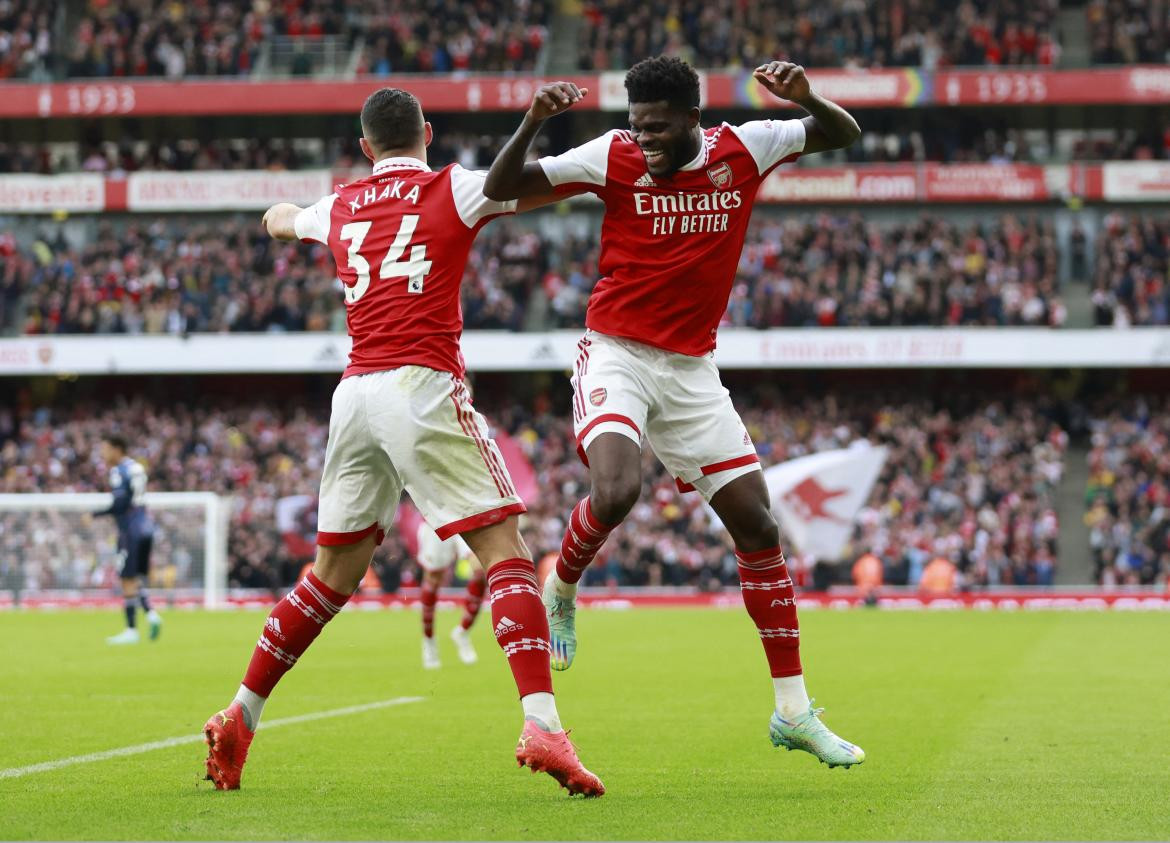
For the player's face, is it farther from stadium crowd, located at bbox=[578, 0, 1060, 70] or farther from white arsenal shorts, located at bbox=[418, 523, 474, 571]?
stadium crowd, located at bbox=[578, 0, 1060, 70]

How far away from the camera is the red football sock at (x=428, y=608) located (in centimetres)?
1517

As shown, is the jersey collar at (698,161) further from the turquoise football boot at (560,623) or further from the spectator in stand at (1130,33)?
the spectator in stand at (1130,33)

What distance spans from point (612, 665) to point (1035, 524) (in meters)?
18.4

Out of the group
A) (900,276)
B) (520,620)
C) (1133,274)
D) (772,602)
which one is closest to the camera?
(520,620)

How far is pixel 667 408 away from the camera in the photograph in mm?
7344

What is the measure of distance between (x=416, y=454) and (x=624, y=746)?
274 cm

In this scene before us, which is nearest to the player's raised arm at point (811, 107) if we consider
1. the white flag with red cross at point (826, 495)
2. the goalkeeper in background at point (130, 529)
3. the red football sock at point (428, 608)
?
the red football sock at point (428, 608)

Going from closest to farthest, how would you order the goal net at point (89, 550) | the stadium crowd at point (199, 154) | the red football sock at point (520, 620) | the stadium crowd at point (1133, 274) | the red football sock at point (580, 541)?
the red football sock at point (520, 620) → the red football sock at point (580, 541) → the goal net at point (89, 550) → the stadium crowd at point (1133, 274) → the stadium crowd at point (199, 154)

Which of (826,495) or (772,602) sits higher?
(772,602)

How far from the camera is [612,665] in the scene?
51.1ft

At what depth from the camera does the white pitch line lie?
7.43 metres

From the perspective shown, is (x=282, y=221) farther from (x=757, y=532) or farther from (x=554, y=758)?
(x=554, y=758)

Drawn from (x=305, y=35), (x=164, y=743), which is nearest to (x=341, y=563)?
(x=164, y=743)

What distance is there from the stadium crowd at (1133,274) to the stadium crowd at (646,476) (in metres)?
2.80
